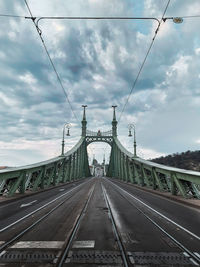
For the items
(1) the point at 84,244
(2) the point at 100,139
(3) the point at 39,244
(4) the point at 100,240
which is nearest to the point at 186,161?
(2) the point at 100,139

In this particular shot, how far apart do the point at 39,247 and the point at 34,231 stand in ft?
4.46

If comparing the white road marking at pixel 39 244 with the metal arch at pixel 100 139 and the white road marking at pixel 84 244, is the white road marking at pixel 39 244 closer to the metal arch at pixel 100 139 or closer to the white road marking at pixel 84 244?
the white road marking at pixel 84 244

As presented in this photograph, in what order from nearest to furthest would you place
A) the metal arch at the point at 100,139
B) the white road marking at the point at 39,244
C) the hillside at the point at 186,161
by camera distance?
1. the white road marking at the point at 39,244
2. the metal arch at the point at 100,139
3. the hillside at the point at 186,161

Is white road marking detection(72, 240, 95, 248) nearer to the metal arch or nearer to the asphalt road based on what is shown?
the asphalt road

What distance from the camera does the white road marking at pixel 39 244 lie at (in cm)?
437

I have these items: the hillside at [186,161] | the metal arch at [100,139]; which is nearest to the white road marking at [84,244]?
the metal arch at [100,139]

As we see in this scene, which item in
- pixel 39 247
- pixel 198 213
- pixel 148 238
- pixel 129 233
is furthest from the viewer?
pixel 198 213

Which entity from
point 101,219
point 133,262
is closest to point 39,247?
point 133,262

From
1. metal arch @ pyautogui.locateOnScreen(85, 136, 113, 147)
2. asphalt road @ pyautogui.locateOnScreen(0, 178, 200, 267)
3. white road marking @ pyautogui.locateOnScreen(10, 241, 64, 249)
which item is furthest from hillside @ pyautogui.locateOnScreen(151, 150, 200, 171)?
white road marking @ pyautogui.locateOnScreen(10, 241, 64, 249)

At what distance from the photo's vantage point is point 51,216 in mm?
7570

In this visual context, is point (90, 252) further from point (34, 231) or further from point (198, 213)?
point (198, 213)

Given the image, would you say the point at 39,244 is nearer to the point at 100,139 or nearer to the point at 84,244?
the point at 84,244

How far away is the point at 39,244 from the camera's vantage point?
15.0ft

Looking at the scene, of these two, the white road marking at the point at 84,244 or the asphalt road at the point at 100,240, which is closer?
the asphalt road at the point at 100,240
